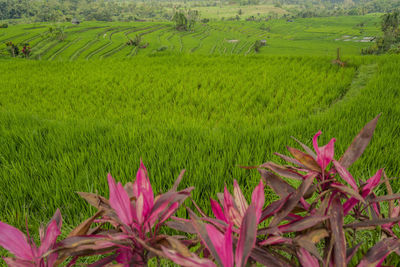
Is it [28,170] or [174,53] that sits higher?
[174,53]

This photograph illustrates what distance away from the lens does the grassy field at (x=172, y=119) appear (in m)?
1.16

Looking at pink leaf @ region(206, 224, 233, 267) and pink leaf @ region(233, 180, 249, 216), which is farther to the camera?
pink leaf @ region(233, 180, 249, 216)

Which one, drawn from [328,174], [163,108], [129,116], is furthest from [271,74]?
[328,174]

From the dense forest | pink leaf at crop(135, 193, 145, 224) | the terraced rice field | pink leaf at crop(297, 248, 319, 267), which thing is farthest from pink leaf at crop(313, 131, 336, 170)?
the dense forest

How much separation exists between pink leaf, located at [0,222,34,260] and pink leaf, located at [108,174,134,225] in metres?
0.10

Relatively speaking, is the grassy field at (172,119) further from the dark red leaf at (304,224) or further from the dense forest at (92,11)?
the dense forest at (92,11)

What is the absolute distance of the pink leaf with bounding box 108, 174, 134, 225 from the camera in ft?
0.96

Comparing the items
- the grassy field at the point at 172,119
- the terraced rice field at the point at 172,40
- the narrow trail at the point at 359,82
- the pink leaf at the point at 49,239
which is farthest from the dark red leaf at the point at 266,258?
the terraced rice field at the point at 172,40

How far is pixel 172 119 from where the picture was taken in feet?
6.81

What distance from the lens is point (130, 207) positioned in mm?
299

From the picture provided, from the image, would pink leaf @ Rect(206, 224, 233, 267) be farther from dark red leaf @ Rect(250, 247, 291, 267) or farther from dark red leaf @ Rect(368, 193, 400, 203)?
dark red leaf @ Rect(368, 193, 400, 203)

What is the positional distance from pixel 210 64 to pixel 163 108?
6.71 feet

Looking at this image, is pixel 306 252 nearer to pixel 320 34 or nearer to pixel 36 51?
pixel 36 51

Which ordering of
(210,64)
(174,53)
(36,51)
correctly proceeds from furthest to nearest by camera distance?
(36,51) → (174,53) → (210,64)
